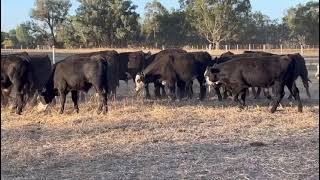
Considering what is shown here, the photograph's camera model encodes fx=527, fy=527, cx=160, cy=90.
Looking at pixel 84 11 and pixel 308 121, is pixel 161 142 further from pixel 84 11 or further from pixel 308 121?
pixel 84 11

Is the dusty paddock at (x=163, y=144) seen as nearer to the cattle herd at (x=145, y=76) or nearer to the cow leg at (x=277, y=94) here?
the cow leg at (x=277, y=94)

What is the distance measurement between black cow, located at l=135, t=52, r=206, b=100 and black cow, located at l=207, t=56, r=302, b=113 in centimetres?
291

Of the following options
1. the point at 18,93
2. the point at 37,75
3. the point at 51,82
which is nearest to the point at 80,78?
the point at 51,82

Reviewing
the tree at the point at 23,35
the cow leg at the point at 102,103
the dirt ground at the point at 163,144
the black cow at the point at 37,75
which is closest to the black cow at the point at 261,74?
the dirt ground at the point at 163,144

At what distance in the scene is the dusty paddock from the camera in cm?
721

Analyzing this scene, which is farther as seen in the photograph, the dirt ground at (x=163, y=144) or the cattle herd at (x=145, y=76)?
the cattle herd at (x=145, y=76)

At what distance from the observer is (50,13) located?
60875 millimetres

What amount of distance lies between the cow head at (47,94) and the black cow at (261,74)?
4668 millimetres

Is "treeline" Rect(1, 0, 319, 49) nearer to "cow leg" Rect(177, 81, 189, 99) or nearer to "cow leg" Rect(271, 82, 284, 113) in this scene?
"cow leg" Rect(177, 81, 189, 99)

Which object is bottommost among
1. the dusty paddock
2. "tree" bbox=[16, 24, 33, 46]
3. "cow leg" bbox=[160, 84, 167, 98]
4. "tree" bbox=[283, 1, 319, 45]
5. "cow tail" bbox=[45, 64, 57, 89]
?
the dusty paddock

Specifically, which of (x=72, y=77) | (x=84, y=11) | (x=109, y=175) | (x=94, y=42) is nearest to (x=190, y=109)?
(x=72, y=77)

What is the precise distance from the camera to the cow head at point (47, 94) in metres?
14.5

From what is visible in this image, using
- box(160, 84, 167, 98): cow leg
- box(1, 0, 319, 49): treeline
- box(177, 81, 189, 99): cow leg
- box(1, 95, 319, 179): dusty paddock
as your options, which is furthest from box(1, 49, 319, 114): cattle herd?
box(1, 0, 319, 49): treeline

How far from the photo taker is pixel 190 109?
13781mm
